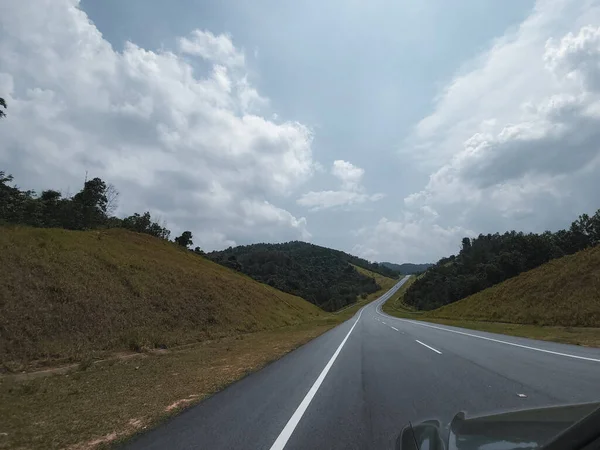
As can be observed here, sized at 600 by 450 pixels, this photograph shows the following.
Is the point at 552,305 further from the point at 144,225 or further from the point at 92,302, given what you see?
the point at 144,225

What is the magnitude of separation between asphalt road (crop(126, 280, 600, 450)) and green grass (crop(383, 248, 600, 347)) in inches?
352

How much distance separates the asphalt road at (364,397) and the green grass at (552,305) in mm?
8931

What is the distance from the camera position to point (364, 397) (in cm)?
816

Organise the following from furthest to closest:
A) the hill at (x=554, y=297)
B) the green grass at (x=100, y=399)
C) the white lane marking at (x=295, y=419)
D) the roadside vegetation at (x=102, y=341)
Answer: the hill at (x=554, y=297) < the roadside vegetation at (x=102, y=341) < the green grass at (x=100, y=399) < the white lane marking at (x=295, y=419)

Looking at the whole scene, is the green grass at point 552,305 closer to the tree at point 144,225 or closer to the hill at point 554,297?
the hill at point 554,297

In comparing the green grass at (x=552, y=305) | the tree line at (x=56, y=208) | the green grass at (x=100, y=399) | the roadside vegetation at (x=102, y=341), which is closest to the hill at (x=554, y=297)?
the green grass at (x=552, y=305)

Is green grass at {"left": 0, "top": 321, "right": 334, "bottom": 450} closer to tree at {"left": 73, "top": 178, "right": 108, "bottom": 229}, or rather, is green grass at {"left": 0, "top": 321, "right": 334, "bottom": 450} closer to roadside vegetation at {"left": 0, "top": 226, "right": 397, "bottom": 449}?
roadside vegetation at {"left": 0, "top": 226, "right": 397, "bottom": 449}

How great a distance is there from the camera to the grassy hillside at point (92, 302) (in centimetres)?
1830

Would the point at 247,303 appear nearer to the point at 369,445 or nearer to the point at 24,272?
the point at 24,272

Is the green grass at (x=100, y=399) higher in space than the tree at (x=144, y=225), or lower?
lower

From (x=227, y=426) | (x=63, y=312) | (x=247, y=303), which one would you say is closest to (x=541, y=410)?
(x=227, y=426)

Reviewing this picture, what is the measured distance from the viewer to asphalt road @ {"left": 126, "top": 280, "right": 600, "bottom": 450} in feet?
18.8

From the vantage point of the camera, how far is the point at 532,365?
11.2m

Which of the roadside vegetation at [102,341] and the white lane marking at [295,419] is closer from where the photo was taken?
the white lane marking at [295,419]
